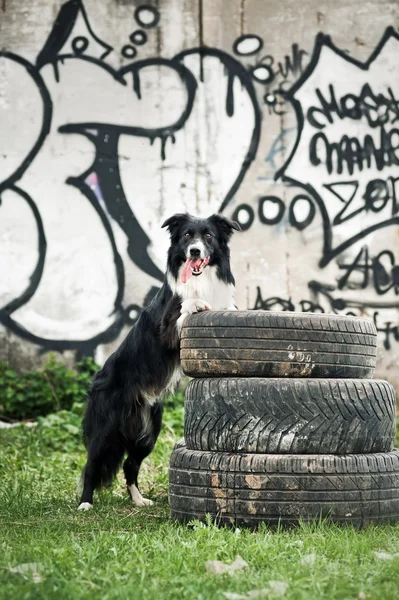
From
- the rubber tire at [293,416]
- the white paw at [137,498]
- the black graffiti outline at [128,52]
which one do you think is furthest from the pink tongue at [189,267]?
the black graffiti outline at [128,52]

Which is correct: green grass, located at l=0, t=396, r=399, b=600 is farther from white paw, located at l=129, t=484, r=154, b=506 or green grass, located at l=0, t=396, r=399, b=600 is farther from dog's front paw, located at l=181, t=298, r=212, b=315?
dog's front paw, located at l=181, t=298, r=212, b=315

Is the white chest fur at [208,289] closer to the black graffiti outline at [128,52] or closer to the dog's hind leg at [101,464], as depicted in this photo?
the dog's hind leg at [101,464]

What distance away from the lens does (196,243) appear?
514cm

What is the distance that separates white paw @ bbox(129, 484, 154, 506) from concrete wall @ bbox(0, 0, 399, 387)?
12.2 ft

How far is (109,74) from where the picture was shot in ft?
30.1

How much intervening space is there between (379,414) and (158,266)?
209 inches

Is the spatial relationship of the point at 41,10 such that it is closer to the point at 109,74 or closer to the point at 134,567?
the point at 109,74

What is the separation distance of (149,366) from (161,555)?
1.97 metres

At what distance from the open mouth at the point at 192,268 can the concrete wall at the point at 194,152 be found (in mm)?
3899

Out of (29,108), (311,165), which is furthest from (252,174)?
(29,108)

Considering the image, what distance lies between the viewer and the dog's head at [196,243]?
5.14 meters

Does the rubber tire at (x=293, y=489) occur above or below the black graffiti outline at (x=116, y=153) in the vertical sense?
below

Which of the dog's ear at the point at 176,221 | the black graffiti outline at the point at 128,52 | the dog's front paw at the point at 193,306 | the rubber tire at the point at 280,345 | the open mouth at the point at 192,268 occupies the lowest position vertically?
the rubber tire at the point at 280,345

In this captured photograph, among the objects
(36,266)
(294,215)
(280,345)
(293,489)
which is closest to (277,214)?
(294,215)
